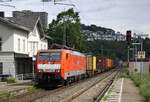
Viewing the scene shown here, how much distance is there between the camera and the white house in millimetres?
53894

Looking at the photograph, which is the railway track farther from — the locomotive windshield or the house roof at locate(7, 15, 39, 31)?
the house roof at locate(7, 15, 39, 31)

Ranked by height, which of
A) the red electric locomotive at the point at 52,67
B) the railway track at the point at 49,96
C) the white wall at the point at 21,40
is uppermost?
the white wall at the point at 21,40

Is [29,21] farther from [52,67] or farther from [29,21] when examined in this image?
[52,67]

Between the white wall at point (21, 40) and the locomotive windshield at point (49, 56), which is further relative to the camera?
the white wall at point (21, 40)

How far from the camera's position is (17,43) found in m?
55.7

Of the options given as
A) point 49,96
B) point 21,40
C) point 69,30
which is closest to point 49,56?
point 49,96

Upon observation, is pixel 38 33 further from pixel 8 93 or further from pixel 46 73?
pixel 8 93

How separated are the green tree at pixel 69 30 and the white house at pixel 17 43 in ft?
73.0

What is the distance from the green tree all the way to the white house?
2226 cm

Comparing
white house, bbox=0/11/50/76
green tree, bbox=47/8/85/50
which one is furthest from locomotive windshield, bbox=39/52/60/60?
green tree, bbox=47/8/85/50

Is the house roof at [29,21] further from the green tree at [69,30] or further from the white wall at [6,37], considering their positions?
the green tree at [69,30]

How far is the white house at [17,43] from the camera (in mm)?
53894

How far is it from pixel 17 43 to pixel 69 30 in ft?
104

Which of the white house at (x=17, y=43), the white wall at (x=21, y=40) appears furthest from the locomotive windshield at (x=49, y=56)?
the white wall at (x=21, y=40)
